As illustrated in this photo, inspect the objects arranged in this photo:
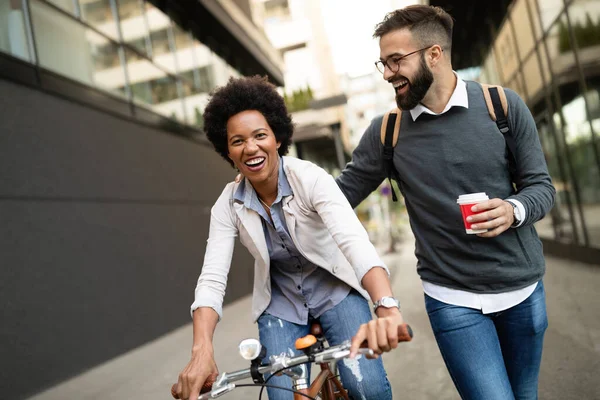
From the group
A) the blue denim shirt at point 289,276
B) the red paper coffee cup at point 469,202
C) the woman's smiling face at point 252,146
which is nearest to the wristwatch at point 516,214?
the red paper coffee cup at point 469,202

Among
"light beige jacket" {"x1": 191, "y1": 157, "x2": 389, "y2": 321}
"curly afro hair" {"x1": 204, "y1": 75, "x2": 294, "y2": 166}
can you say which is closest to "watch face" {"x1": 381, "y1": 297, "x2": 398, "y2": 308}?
"light beige jacket" {"x1": 191, "y1": 157, "x2": 389, "y2": 321}

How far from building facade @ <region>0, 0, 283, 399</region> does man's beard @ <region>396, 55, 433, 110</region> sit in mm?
5662

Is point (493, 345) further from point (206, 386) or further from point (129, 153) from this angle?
point (129, 153)

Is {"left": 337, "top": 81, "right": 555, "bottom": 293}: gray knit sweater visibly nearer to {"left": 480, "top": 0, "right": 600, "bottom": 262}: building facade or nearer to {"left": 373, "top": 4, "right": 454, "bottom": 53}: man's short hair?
{"left": 373, "top": 4, "right": 454, "bottom": 53}: man's short hair

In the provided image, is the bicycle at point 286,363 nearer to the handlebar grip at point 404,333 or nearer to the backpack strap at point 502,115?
the handlebar grip at point 404,333

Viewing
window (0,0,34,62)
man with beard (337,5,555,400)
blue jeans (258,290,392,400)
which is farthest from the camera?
window (0,0,34,62)

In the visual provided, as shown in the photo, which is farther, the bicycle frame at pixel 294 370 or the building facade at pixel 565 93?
the building facade at pixel 565 93

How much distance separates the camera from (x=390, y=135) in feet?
8.69

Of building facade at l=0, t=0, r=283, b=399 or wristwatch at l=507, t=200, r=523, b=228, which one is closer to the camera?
wristwatch at l=507, t=200, r=523, b=228

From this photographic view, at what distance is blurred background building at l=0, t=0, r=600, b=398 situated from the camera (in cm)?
711

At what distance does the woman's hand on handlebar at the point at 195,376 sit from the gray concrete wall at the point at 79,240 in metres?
5.13

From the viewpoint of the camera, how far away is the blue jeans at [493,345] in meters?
2.33

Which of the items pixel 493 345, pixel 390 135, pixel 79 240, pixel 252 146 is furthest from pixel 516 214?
pixel 79 240

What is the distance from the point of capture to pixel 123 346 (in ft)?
28.7
